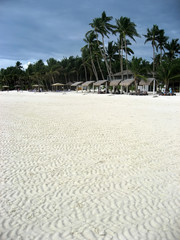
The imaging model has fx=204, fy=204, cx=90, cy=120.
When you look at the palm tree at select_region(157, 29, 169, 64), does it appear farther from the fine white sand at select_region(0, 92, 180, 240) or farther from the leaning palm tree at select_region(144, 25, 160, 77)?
the fine white sand at select_region(0, 92, 180, 240)

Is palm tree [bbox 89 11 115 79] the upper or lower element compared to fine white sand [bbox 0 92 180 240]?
upper

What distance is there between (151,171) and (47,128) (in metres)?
5.03

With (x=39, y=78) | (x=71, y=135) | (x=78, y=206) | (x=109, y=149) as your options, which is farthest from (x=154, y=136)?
(x=39, y=78)

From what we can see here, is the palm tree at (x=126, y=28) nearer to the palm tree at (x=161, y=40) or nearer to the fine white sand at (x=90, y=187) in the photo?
the palm tree at (x=161, y=40)

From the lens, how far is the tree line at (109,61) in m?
33.6

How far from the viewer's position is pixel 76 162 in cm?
484

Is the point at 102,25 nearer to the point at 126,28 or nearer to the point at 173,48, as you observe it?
the point at 126,28

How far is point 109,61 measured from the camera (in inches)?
1962

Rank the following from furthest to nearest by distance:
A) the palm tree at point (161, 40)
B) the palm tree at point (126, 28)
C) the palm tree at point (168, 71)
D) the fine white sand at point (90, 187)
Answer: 1. the palm tree at point (161, 40)
2. the palm tree at point (126, 28)
3. the palm tree at point (168, 71)
4. the fine white sand at point (90, 187)

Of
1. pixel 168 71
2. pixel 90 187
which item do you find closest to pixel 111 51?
pixel 168 71

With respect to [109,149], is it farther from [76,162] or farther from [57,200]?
[57,200]

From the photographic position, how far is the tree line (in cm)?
3359

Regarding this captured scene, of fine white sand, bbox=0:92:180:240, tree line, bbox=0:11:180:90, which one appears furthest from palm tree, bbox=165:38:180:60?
fine white sand, bbox=0:92:180:240

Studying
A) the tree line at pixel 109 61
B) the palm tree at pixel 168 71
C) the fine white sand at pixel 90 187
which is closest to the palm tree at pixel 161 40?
the tree line at pixel 109 61
